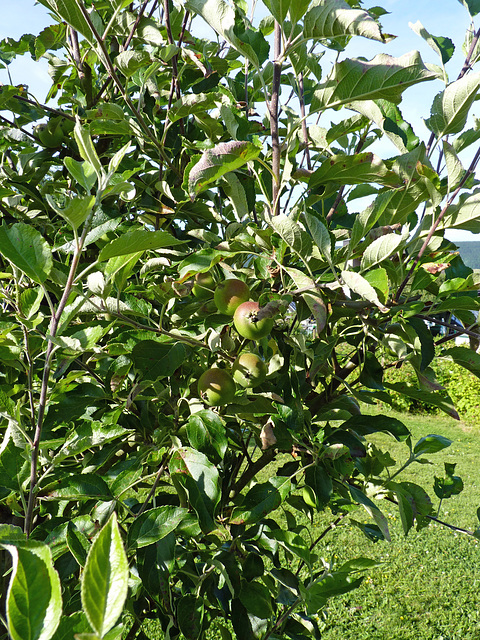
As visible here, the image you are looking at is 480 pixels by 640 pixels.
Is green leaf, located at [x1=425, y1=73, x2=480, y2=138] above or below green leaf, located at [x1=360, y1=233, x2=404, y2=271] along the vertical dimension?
above

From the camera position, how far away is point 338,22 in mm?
871

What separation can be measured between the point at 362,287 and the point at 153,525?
0.57m

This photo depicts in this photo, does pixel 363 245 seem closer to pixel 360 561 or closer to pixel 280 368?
pixel 280 368

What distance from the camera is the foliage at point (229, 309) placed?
0.90 metres

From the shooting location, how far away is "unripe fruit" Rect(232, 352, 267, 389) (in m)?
1.08

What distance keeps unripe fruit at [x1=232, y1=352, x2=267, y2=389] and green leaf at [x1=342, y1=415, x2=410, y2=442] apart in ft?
1.20

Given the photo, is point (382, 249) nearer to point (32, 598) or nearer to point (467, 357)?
point (467, 357)

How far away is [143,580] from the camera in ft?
3.45

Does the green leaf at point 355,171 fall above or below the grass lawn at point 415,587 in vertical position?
above

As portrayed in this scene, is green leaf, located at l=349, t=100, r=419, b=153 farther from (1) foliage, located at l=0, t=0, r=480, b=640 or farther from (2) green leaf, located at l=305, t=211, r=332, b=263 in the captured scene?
(2) green leaf, located at l=305, t=211, r=332, b=263

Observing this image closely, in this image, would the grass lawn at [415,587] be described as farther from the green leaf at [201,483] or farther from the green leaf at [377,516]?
the green leaf at [201,483]

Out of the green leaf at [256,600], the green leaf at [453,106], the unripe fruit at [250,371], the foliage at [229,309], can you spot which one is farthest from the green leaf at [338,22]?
the green leaf at [256,600]

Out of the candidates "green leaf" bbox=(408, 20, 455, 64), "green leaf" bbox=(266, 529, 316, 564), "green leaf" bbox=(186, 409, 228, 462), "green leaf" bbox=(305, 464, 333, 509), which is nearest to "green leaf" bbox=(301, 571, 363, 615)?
"green leaf" bbox=(266, 529, 316, 564)

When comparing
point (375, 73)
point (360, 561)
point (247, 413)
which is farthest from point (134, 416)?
point (375, 73)
